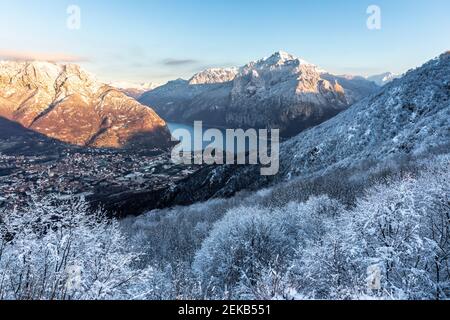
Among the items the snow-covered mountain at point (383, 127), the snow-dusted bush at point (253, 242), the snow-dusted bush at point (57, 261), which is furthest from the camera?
the snow-covered mountain at point (383, 127)

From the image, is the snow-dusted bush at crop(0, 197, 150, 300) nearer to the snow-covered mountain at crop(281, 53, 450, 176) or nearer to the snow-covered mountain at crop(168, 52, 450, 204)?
the snow-covered mountain at crop(168, 52, 450, 204)

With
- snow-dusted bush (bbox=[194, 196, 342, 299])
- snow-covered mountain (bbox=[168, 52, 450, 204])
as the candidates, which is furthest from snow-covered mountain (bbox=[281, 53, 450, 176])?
snow-dusted bush (bbox=[194, 196, 342, 299])

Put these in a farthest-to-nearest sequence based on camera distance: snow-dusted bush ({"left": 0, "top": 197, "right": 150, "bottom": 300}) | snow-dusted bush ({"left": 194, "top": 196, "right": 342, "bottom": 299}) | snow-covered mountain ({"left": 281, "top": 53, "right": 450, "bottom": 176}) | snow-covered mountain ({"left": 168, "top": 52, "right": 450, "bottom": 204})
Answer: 1. snow-covered mountain ({"left": 168, "top": 52, "right": 450, "bottom": 204})
2. snow-covered mountain ({"left": 281, "top": 53, "right": 450, "bottom": 176})
3. snow-dusted bush ({"left": 194, "top": 196, "right": 342, "bottom": 299})
4. snow-dusted bush ({"left": 0, "top": 197, "right": 150, "bottom": 300})

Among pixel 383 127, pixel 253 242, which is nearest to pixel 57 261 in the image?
pixel 253 242

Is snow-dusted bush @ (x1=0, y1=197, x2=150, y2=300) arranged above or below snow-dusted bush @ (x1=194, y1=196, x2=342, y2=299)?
above

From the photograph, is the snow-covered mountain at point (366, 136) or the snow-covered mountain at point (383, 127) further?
the snow-covered mountain at point (366, 136)

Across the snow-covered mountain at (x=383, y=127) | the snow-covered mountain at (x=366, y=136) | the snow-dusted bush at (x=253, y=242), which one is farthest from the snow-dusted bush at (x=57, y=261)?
the snow-covered mountain at (x=383, y=127)

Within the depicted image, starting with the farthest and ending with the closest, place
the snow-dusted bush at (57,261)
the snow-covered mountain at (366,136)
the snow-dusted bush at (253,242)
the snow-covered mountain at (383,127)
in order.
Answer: the snow-covered mountain at (366,136)
the snow-covered mountain at (383,127)
the snow-dusted bush at (253,242)
the snow-dusted bush at (57,261)

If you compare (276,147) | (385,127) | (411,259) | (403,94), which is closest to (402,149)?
(385,127)

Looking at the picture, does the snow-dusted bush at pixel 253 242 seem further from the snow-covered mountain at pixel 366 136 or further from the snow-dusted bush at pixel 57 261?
the snow-covered mountain at pixel 366 136
